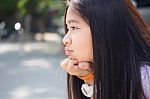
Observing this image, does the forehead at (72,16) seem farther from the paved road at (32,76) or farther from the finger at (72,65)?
the paved road at (32,76)

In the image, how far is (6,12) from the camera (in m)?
23.3

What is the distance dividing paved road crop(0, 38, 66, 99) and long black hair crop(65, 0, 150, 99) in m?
4.38

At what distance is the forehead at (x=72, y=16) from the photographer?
1.51 m

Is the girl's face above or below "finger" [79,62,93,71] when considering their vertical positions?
above

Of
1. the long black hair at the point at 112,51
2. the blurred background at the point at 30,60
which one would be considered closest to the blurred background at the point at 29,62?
the blurred background at the point at 30,60

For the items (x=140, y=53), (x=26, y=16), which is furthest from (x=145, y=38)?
(x=26, y=16)

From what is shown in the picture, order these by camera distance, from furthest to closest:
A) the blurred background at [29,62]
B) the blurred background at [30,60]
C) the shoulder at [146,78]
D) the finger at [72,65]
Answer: the blurred background at [29,62]
the blurred background at [30,60]
the finger at [72,65]
the shoulder at [146,78]

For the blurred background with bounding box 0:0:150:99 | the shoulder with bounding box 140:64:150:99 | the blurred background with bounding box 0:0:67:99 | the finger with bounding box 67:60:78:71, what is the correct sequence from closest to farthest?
the shoulder with bounding box 140:64:150:99, the finger with bounding box 67:60:78:71, the blurred background with bounding box 0:0:150:99, the blurred background with bounding box 0:0:67:99

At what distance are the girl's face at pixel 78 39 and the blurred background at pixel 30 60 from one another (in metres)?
0.68

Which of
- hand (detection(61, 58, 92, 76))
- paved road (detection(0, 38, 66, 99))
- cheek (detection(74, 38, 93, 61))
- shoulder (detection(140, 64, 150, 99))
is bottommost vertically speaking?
paved road (detection(0, 38, 66, 99))

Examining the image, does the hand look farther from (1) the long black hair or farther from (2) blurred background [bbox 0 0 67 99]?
(2) blurred background [bbox 0 0 67 99]

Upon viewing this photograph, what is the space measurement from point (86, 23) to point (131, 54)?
0.20m

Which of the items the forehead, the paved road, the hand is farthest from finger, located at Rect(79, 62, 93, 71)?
the paved road

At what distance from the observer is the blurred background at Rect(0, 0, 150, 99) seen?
7.96m
